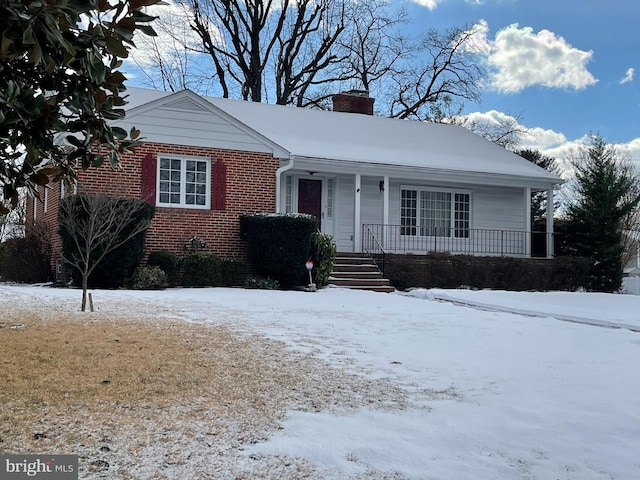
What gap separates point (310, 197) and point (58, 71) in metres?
14.3

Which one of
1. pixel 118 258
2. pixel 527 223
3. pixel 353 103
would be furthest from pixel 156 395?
pixel 353 103

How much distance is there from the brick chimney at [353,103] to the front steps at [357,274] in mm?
7735

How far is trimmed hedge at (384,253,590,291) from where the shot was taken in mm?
15227

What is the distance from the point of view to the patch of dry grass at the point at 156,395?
316 centimetres

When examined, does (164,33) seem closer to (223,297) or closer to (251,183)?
(251,183)

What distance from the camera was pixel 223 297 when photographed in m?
10.7

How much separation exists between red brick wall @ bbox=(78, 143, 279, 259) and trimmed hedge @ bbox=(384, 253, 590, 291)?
3739mm

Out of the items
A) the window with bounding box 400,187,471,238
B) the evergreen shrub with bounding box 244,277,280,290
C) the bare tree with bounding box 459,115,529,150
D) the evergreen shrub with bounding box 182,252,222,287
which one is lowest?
the evergreen shrub with bounding box 244,277,280,290

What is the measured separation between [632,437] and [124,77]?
363 centimetres

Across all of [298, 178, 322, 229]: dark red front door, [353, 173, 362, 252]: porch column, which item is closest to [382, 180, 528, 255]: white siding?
[353, 173, 362, 252]: porch column

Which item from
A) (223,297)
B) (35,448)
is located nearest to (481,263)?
(223,297)

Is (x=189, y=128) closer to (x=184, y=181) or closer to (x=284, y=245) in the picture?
(x=184, y=181)

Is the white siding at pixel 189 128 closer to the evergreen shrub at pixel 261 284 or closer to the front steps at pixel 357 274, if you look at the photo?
the evergreen shrub at pixel 261 284

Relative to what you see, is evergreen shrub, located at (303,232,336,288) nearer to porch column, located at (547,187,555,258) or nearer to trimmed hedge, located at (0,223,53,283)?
trimmed hedge, located at (0,223,53,283)
